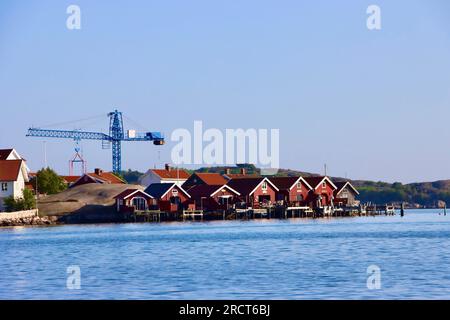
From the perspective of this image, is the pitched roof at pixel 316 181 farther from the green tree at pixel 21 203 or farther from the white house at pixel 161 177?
the green tree at pixel 21 203

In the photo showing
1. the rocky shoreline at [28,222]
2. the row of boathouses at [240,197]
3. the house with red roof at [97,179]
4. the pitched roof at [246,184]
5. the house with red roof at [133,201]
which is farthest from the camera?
the house with red roof at [97,179]

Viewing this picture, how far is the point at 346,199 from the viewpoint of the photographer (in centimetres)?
10694

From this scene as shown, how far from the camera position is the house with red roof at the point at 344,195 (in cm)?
10627

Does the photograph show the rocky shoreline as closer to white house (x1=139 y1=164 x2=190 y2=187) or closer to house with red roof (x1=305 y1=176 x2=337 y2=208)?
white house (x1=139 y1=164 x2=190 y2=187)

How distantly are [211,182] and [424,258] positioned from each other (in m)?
67.0

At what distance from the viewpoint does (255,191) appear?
328 feet

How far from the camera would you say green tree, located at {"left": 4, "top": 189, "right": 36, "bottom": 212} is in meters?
90.8

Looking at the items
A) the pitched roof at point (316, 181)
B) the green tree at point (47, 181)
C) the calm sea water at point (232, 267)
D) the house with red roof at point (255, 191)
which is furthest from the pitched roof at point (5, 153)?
the calm sea water at point (232, 267)

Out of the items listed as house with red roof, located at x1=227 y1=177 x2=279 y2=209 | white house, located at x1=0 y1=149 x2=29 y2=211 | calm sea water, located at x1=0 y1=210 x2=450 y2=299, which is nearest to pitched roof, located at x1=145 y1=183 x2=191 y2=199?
house with red roof, located at x1=227 y1=177 x2=279 y2=209

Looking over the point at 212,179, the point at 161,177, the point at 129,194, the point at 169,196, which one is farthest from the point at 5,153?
the point at 212,179

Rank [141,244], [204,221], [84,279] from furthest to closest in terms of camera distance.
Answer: [204,221] < [141,244] < [84,279]

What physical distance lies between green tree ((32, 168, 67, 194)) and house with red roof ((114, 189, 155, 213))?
1139 cm
